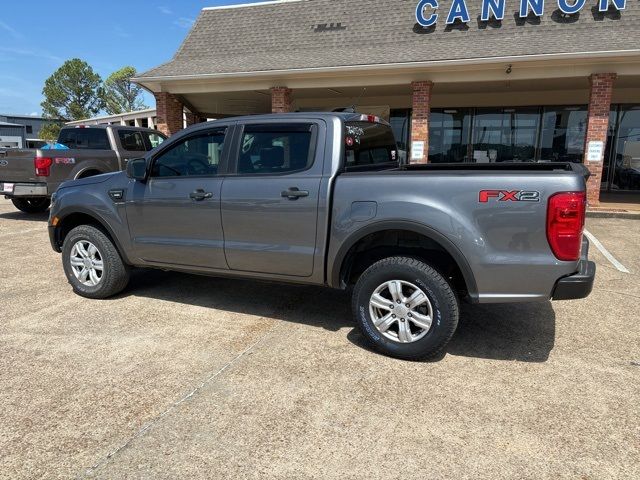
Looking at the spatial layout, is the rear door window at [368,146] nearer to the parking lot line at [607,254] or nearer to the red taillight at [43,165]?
the parking lot line at [607,254]

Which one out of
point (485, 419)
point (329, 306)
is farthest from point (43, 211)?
point (485, 419)

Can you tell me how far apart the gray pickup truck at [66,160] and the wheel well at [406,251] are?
20.5 ft

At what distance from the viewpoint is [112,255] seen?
16.0ft

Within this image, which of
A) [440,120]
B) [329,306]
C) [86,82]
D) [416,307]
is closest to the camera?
[416,307]

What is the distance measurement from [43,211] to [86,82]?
6234 centimetres

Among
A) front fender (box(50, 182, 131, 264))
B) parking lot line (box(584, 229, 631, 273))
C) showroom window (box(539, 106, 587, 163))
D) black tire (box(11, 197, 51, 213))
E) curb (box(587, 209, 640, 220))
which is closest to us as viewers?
front fender (box(50, 182, 131, 264))

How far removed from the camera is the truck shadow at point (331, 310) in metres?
3.92

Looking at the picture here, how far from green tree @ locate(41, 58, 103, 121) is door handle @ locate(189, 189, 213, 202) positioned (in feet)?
229

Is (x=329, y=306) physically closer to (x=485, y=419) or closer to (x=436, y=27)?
(x=485, y=419)

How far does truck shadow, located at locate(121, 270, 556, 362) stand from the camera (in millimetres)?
3922

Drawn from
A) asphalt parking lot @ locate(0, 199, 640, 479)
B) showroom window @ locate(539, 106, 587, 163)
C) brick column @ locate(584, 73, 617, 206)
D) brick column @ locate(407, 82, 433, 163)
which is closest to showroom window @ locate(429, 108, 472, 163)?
showroom window @ locate(539, 106, 587, 163)

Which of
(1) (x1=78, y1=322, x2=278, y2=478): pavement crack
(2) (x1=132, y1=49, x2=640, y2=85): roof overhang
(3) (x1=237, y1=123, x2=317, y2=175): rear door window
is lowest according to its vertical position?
(1) (x1=78, y1=322, x2=278, y2=478): pavement crack

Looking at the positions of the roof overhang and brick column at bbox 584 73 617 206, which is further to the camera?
brick column at bbox 584 73 617 206

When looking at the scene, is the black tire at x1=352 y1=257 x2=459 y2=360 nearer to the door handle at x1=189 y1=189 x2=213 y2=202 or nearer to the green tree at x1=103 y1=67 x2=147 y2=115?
the door handle at x1=189 y1=189 x2=213 y2=202
